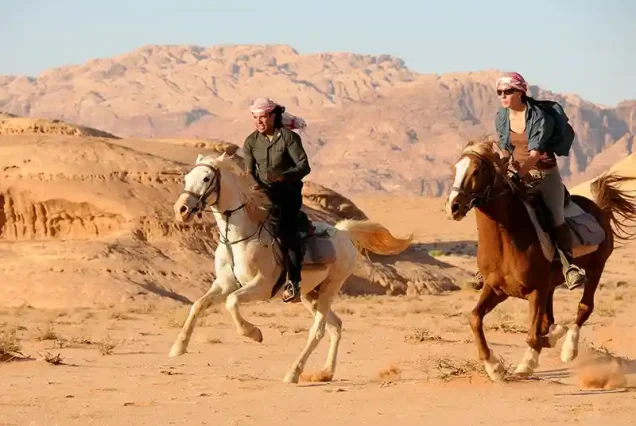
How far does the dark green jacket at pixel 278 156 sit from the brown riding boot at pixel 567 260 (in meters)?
2.50

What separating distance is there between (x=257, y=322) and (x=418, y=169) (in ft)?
574

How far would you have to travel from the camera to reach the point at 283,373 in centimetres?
1324

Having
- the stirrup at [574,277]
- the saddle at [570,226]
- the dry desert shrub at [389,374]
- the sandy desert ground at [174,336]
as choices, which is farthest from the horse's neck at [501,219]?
the dry desert shrub at [389,374]

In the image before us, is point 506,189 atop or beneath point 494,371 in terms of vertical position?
atop

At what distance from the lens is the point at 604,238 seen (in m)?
12.7

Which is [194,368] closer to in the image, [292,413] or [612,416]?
[292,413]

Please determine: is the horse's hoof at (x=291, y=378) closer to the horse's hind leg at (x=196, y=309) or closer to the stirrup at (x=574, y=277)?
the horse's hind leg at (x=196, y=309)

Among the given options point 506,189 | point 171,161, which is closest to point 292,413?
point 506,189

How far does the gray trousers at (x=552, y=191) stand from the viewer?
11.2 m

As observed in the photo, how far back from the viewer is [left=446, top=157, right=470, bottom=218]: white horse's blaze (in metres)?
9.89

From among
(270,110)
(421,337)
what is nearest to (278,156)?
(270,110)

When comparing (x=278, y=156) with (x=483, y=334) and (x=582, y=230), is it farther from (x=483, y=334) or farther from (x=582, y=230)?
(x=582, y=230)

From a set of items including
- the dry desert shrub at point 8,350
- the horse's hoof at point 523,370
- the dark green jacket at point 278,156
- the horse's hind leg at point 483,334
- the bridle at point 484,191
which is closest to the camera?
the bridle at point 484,191

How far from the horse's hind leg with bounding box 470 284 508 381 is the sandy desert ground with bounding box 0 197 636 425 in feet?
0.44
